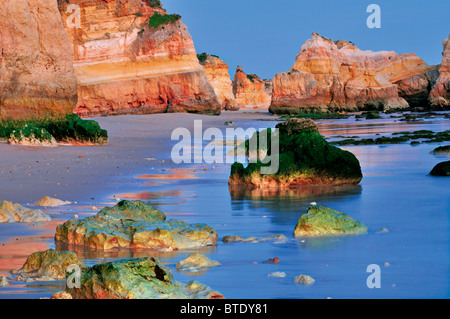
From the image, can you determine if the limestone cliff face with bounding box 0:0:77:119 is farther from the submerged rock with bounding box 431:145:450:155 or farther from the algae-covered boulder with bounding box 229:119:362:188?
the submerged rock with bounding box 431:145:450:155

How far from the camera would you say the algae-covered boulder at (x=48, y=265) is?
12.7 ft

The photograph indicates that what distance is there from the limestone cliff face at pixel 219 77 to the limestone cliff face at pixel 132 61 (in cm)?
3745

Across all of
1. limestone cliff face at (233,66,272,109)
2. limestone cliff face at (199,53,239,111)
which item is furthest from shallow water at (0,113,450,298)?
limestone cliff face at (233,66,272,109)

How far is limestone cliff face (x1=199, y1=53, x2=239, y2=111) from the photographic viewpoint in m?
84.9

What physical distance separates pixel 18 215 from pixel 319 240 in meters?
2.91

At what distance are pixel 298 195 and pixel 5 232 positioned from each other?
3.74 meters

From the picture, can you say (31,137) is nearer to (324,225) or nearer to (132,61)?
(324,225)

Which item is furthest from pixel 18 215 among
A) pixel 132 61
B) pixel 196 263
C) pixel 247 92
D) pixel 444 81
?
pixel 247 92

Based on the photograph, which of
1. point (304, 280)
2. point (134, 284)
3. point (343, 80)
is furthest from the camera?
point (343, 80)

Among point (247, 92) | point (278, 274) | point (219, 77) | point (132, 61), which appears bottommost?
point (278, 274)

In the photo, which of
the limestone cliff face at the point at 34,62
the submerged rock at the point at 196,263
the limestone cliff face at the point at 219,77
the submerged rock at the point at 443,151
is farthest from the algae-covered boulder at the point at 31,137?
the limestone cliff face at the point at 219,77

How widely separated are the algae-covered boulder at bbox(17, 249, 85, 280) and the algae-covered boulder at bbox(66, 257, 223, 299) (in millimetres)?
446

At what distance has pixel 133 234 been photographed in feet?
16.3

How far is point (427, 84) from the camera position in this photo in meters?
69.2
